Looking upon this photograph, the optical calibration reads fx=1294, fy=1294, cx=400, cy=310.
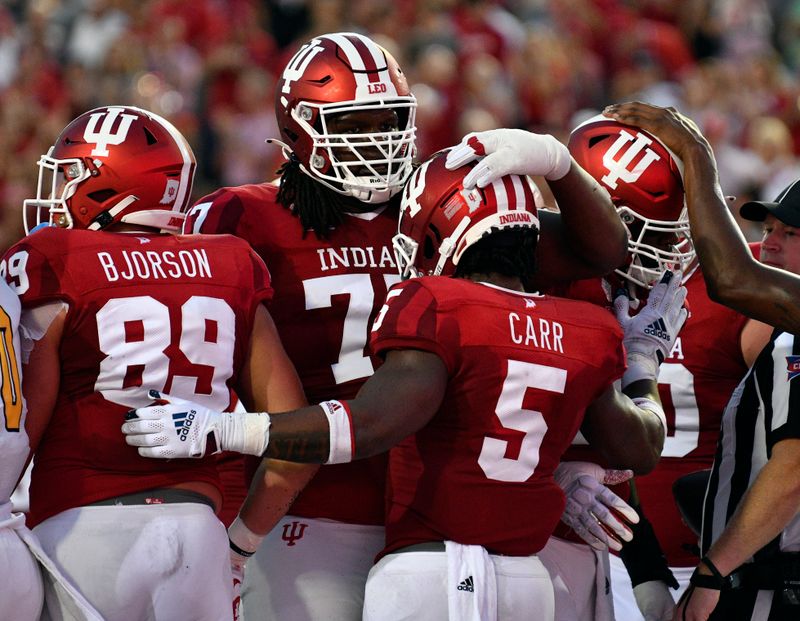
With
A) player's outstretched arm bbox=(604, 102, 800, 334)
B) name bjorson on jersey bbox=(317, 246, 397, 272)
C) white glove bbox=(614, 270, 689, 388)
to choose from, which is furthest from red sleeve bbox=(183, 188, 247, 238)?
player's outstretched arm bbox=(604, 102, 800, 334)

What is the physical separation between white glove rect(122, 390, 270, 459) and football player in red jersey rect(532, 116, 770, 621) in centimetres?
112

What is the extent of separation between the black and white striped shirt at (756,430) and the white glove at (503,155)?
1.00 m

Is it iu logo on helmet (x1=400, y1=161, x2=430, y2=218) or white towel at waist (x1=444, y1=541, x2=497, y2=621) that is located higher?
iu logo on helmet (x1=400, y1=161, x2=430, y2=218)

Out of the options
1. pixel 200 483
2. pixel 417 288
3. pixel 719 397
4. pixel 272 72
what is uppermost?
pixel 417 288

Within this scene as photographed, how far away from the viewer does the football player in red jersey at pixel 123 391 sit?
130 inches

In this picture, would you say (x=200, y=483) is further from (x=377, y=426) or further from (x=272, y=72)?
(x=272, y=72)

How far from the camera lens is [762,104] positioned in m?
11.9

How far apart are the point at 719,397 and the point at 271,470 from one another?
1840 mm

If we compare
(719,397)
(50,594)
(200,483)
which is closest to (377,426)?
(200,483)

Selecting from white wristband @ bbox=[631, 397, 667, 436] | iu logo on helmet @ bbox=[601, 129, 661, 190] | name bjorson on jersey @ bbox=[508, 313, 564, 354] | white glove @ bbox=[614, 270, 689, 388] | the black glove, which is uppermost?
iu logo on helmet @ bbox=[601, 129, 661, 190]

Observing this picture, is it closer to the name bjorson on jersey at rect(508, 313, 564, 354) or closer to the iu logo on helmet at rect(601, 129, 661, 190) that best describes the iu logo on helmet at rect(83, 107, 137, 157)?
the name bjorson on jersey at rect(508, 313, 564, 354)

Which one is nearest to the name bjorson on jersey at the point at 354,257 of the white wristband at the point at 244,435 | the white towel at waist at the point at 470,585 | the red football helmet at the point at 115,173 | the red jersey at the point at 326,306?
the red jersey at the point at 326,306

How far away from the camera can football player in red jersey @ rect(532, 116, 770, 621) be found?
406 centimetres

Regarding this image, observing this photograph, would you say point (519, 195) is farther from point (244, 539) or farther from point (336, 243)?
point (244, 539)
